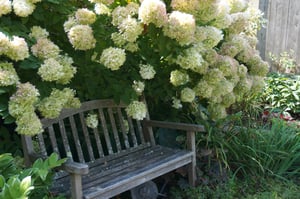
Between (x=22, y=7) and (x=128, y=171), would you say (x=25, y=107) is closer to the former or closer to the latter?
(x=22, y=7)

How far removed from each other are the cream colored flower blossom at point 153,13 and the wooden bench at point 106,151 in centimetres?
85

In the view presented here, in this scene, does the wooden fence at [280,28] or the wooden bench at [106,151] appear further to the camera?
the wooden fence at [280,28]

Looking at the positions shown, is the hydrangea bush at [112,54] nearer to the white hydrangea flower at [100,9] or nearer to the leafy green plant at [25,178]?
the white hydrangea flower at [100,9]

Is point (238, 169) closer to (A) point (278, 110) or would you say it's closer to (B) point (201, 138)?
(B) point (201, 138)

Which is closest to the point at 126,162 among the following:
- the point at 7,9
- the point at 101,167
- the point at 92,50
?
the point at 101,167

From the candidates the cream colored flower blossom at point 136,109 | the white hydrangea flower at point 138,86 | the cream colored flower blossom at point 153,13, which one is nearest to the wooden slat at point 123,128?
the cream colored flower blossom at point 136,109

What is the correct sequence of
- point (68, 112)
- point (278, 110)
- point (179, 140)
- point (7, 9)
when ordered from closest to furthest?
point (7, 9) → point (68, 112) → point (179, 140) → point (278, 110)

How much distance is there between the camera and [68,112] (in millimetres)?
3135

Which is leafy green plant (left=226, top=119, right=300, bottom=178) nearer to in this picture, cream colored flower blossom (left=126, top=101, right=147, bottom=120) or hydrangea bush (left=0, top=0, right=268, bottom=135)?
hydrangea bush (left=0, top=0, right=268, bottom=135)

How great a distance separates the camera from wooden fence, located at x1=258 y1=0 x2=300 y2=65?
6516 millimetres

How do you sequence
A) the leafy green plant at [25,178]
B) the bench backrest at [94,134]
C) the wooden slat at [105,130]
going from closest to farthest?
the leafy green plant at [25,178]
the bench backrest at [94,134]
the wooden slat at [105,130]

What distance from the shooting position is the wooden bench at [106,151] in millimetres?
2846

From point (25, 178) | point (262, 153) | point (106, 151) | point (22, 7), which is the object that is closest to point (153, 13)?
point (22, 7)

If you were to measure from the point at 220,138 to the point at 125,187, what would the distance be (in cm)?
127
